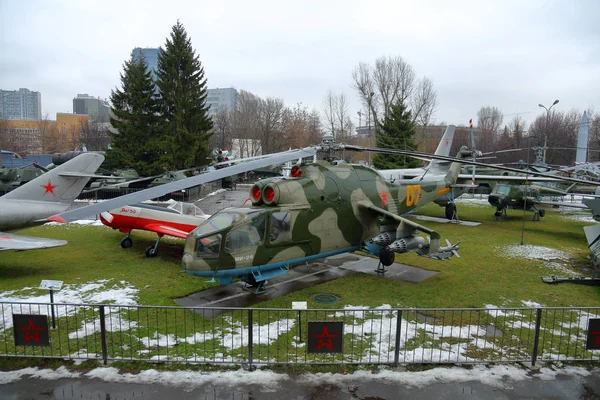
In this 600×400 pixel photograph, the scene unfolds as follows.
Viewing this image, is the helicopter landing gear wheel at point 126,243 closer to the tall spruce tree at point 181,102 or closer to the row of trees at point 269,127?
the tall spruce tree at point 181,102

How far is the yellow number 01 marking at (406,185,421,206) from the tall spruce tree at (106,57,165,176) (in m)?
25.4

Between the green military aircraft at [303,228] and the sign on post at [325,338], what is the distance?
3.60 metres

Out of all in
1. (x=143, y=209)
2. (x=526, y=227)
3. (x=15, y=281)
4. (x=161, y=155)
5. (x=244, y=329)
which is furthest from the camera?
(x=161, y=155)

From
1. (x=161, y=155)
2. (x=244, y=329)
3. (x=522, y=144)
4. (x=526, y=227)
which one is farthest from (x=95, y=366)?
(x=522, y=144)

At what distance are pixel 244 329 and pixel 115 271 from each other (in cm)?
605

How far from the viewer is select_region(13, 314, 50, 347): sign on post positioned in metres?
6.48

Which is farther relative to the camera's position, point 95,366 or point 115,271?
point 115,271

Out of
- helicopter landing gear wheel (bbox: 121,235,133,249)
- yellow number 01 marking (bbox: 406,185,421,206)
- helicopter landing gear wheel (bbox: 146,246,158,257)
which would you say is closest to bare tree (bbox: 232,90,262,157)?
helicopter landing gear wheel (bbox: 121,235,133,249)

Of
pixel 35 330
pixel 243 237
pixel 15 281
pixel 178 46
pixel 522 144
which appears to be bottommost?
pixel 15 281

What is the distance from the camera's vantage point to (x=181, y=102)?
34531 millimetres

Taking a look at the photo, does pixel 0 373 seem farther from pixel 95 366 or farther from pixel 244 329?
pixel 244 329

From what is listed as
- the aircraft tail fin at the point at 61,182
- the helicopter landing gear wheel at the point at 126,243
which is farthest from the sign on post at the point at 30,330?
the helicopter landing gear wheel at the point at 126,243

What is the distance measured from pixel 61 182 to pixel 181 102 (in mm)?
22017

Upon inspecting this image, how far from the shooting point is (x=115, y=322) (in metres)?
8.56
